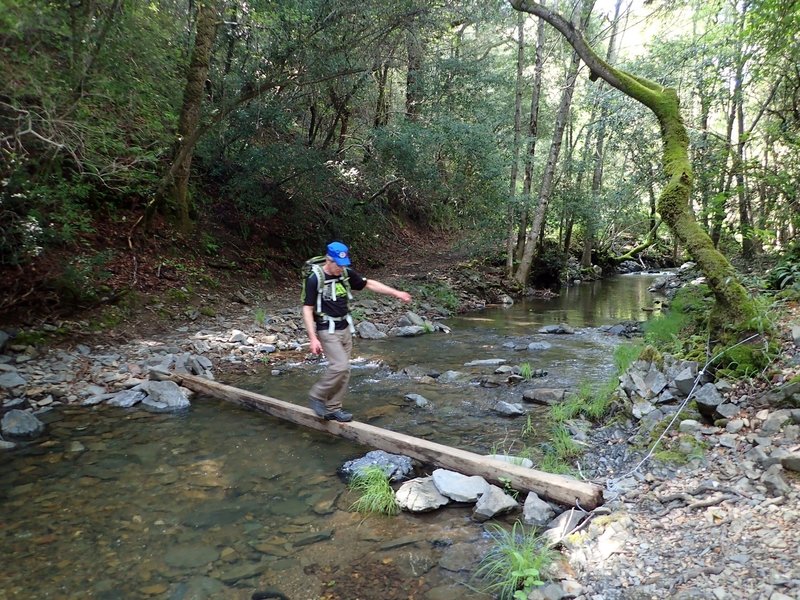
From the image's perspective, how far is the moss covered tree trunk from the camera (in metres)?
5.45

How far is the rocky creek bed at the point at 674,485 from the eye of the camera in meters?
2.89

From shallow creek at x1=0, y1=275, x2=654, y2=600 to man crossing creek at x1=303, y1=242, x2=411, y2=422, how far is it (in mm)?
506

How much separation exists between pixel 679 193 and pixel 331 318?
442 centimetres

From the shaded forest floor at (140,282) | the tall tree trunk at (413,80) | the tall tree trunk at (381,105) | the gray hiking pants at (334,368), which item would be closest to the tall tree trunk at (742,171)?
the gray hiking pants at (334,368)

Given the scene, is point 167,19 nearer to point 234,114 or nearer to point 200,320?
point 234,114

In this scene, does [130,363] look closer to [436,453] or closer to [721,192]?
[436,453]

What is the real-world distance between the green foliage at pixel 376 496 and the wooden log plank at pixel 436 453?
2.05ft

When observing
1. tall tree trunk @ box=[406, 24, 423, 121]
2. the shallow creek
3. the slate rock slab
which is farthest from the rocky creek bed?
tall tree trunk @ box=[406, 24, 423, 121]

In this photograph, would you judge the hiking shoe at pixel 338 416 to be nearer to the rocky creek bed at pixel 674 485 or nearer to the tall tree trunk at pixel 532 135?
the rocky creek bed at pixel 674 485

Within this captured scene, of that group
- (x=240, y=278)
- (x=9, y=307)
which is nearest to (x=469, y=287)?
(x=240, y=278)

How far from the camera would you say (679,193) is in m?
6.04

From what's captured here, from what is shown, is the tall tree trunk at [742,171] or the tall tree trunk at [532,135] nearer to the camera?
the tall tree trunk at [742,171]

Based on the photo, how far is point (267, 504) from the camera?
14.3 feet

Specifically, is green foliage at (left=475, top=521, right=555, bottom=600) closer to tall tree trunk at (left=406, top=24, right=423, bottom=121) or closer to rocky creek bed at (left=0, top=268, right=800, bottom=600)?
rocky creek bed at (left=0, top=268, right=800, bottom=600)
